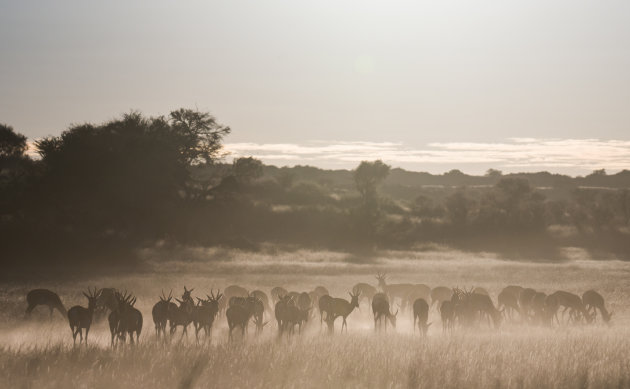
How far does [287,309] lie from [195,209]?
1800 inches

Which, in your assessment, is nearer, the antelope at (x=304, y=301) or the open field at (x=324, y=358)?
the open field at (x=324, y=358)

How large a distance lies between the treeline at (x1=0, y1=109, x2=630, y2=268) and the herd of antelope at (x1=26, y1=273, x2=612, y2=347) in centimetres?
2388

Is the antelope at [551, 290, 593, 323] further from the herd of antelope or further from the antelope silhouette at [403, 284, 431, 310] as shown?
the antelope silhouette at [403, 284, 431, 310]

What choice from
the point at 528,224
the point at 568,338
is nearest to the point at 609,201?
the point at 528,224

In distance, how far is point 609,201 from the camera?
91750 millimetres

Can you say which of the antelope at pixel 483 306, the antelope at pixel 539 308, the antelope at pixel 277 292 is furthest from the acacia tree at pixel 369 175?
the antelope at pixel 483 306

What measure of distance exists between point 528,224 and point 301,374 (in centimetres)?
6982

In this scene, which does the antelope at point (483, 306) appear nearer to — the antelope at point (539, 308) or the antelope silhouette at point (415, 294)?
the antelope at point (539, 308)

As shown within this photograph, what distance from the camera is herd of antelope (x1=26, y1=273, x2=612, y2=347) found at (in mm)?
16250

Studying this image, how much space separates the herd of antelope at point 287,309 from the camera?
16.2 meters

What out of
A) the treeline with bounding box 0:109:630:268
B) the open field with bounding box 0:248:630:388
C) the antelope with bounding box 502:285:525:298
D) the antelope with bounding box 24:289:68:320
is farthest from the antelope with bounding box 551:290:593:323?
the treeline with bounding box 0:109:630:268

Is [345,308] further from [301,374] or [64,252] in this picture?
[64,252]

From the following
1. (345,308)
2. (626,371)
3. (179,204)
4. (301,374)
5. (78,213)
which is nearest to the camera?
(301,374)

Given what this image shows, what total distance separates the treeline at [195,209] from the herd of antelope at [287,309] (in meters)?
23.9
